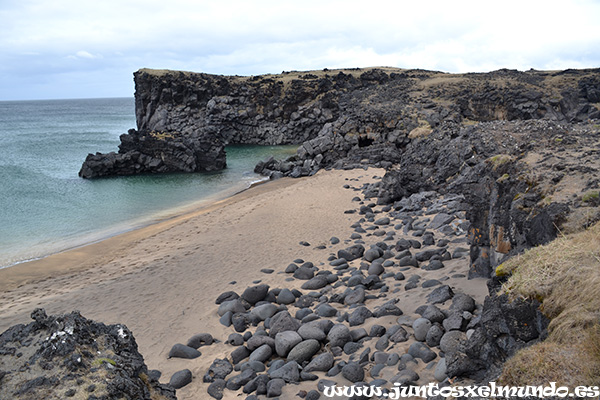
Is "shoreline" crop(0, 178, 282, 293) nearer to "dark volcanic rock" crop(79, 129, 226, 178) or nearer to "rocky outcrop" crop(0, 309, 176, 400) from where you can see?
"rocky outcrop" crop(0, 309, 176, 400)

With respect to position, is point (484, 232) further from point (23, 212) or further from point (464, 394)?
point (23, 212)

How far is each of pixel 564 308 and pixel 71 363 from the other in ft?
16.6

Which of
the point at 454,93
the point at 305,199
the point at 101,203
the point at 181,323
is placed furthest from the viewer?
the point at 454,93

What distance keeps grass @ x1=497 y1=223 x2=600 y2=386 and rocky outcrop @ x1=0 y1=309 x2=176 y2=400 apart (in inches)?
153

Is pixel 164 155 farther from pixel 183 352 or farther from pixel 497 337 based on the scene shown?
pixel 497 337

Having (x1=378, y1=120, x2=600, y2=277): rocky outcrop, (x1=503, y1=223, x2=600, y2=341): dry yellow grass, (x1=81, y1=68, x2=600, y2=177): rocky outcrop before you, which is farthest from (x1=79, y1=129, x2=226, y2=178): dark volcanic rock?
(x1=503, y1=223, x2=600, y2=341): dry yellow grass

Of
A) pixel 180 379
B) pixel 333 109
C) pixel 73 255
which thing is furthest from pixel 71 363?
pixel 333 109

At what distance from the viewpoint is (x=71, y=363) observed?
435 cm

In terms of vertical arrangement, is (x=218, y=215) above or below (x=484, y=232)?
below

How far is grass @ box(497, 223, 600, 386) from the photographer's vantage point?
351 cm

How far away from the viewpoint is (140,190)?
34594mm

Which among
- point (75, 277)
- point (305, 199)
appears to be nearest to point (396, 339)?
point (75, 277)

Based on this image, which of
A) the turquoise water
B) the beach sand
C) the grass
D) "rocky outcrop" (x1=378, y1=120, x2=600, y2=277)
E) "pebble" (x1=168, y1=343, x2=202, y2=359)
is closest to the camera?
the grass

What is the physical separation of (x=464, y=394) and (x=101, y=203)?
30102mm
